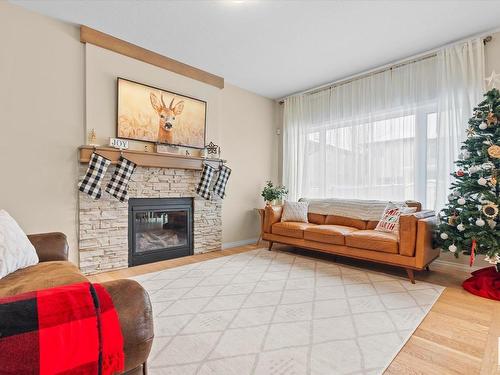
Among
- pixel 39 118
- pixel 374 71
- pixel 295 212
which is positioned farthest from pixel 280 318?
pixel 374 71

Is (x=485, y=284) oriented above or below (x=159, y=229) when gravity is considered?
below

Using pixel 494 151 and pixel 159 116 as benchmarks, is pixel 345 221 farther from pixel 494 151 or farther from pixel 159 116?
pixel 159 116

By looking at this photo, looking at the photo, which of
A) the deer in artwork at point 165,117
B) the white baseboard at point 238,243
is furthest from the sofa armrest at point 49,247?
the white baseboard at point 238,243

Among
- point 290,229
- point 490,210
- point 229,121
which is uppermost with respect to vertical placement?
point 229,121

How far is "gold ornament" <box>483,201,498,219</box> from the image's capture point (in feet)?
8.30

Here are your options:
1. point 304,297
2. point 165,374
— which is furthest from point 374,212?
point 165,374

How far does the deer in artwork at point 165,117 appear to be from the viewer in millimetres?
3705

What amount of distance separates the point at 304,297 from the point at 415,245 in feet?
4.40

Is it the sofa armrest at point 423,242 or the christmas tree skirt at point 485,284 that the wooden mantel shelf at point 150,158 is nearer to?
the sofa armrest at point 423,242

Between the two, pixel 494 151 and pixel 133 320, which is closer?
pixel 133 320

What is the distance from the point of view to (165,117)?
3.78 metres

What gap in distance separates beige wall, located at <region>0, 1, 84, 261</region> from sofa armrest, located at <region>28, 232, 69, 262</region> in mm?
918

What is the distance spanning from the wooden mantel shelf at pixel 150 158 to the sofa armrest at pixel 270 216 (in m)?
1.14

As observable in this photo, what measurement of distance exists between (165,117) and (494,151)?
375 cm
